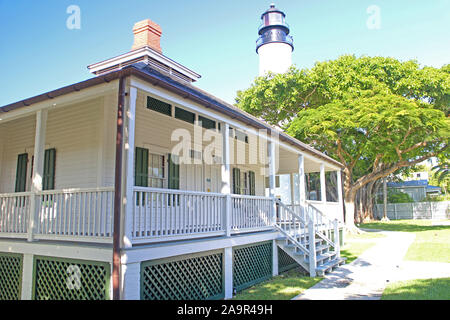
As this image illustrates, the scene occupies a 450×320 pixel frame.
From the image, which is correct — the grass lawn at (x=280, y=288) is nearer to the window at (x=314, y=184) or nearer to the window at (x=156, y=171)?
the window at (x=156, y=171)

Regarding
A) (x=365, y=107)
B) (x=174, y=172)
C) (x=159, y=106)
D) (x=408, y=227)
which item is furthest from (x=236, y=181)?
(x=408, y=227)

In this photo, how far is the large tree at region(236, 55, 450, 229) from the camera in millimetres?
19062

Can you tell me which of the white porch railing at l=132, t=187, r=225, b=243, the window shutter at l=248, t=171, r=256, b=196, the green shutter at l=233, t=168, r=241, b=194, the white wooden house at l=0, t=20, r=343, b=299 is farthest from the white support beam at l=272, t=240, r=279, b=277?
the window shutter at l=248, t=171, r=256, b=196

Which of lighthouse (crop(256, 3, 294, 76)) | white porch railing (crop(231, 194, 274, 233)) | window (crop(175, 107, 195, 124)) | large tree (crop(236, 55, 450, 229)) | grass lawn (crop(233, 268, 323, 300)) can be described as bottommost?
grass lawn (crop(233, 268, 323, 300))

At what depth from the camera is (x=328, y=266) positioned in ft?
32.3

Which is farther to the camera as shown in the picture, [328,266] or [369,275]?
[328,266]

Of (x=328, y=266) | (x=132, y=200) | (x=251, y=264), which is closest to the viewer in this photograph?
(x=132, y=200)

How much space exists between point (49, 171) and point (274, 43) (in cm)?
3419

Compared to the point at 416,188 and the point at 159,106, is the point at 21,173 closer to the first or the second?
the point at 159,106

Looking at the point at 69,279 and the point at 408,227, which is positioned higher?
the point at 69,279

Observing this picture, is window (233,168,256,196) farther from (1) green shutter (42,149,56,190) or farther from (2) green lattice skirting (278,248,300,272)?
(1) green shutter (42,149,56,190)

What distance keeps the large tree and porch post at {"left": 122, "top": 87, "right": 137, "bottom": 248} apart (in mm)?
15833

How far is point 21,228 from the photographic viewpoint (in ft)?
25.0
